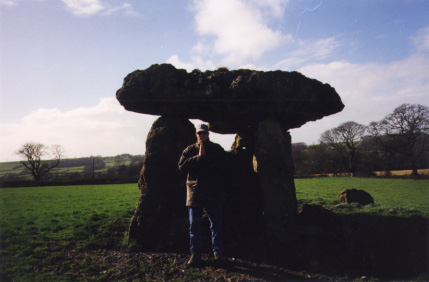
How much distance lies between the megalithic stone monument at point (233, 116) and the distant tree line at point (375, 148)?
33510 millimetres

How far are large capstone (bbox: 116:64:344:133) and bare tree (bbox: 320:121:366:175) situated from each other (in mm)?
40149

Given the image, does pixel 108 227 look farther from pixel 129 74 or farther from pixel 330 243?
pixel 330 243

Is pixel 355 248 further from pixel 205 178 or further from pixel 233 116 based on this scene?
pixel 233 116

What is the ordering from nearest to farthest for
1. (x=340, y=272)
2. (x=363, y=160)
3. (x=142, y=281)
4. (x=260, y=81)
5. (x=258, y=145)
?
(x=142, y=281)
(x=340, y=272)
(x=260, y=81)
(x=258, y=145)
(x=363, y=160)

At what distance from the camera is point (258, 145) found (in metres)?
8.01

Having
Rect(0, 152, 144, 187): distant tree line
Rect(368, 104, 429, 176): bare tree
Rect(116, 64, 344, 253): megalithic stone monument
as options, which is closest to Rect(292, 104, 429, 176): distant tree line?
Rect(368, 104, 429, 176): bare tree

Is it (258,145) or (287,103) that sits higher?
(287,103)

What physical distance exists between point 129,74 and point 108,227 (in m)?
4.65

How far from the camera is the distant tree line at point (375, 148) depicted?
A: 113ft

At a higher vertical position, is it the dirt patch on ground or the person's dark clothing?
the person's dark clothing

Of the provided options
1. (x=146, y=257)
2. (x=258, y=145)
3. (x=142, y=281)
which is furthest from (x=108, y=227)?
(x=258, y=145)

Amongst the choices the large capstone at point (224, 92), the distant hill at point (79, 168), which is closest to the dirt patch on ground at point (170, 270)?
the large capstone at point (224, 92)

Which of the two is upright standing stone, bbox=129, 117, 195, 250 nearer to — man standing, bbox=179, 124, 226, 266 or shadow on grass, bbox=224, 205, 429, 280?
man standing, bbox=179, 124, 226, 266

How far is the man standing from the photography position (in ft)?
19.2
